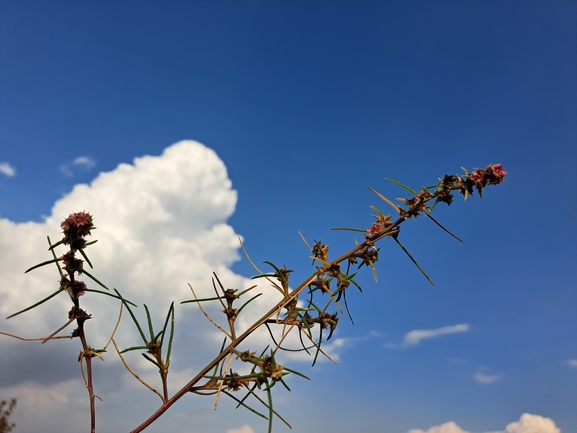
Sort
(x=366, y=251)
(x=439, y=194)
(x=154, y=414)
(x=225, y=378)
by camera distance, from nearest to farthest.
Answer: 1. (x=154, y=414)
2. (x=225, y=378)
3. (x=366, y=251)
4. (x=439, y=194)

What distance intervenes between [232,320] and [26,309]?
63 centimetres

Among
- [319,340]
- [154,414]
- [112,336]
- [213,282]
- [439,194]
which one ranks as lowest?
[154,414]

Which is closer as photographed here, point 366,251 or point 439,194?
point 366,251

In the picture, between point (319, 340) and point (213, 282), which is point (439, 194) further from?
point (213, 282)

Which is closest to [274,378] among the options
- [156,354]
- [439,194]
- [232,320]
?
[232,320]

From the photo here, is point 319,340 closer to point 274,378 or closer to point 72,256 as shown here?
point 274,378

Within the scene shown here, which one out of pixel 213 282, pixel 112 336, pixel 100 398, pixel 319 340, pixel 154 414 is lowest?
pixel 154 414

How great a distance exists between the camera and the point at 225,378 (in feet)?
4.27

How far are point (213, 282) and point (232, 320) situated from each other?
0.52ft

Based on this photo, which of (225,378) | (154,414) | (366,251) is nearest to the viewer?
(154,414)

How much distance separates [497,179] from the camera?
1588 millimetres

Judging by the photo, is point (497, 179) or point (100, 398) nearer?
point (100, 398)

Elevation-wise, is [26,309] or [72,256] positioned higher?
[72,256]

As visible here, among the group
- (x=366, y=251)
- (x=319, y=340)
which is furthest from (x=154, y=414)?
(x=366, y=251)
